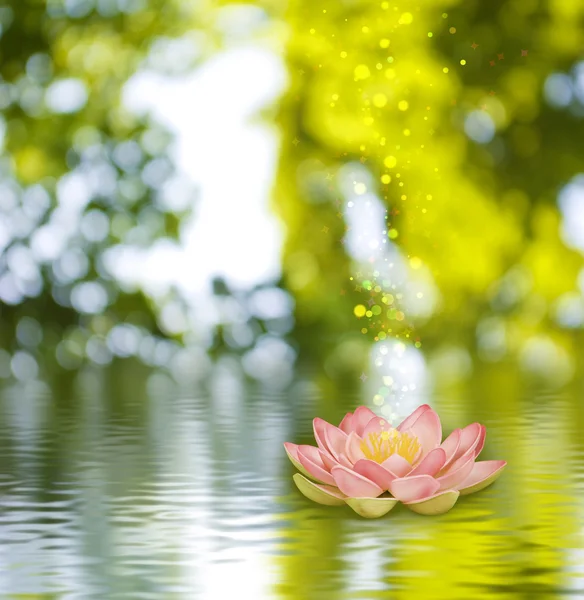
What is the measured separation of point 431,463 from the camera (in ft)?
4.65

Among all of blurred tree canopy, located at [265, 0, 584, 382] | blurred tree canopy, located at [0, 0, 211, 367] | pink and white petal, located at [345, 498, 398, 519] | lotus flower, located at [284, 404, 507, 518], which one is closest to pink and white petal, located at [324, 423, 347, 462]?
lotus flower, located at [284, 404, 507, 518]

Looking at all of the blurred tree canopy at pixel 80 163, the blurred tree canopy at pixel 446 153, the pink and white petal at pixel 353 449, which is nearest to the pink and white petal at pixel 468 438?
the pink and white petal at pixel 353 449

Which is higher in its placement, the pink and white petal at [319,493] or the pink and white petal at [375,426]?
the pink and white petal at [375,426]

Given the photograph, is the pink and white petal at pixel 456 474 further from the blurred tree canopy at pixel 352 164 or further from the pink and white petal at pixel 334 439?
the blurred tree canopy at pixel 352 164

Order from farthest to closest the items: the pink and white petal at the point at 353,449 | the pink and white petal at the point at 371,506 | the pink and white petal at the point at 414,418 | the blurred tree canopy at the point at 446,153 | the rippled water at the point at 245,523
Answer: the blurred tree canopy at the point at 446,153, the pink and white petal at the point at 414,418, the pink and white petal at the point at 353,449, the pink and white petal at the point at 371,506, the rippled water at the point at 245,523

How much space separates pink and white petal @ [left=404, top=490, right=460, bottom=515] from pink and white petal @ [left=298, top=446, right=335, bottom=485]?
0.33 feet

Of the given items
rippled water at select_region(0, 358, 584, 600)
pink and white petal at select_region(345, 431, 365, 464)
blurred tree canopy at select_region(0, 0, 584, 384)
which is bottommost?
rippled water at select_region(0, 358, 584, 600)

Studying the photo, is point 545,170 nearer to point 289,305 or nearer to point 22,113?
point 289,305

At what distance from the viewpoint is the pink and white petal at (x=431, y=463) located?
4.62 ft

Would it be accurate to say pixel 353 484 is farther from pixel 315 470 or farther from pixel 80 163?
pixel 80 163

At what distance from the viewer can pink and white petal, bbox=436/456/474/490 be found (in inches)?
56.7

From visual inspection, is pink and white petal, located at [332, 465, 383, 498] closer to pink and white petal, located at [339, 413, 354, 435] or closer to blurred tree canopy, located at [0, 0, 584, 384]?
pink and white petal, located at [339, 413, 354, 435]

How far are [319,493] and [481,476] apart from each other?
0.68ft

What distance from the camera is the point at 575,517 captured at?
138 cm
